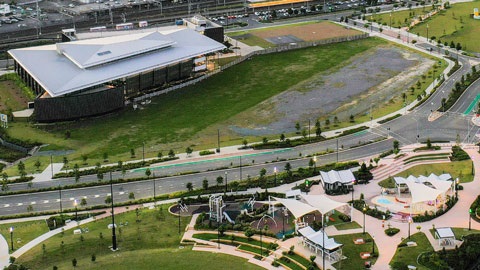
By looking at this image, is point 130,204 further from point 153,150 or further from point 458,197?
point 458,197

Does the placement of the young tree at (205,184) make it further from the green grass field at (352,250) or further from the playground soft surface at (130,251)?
the green grass field at (352,250)

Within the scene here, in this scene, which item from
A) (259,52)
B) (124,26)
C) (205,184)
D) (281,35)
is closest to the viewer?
(205,184)

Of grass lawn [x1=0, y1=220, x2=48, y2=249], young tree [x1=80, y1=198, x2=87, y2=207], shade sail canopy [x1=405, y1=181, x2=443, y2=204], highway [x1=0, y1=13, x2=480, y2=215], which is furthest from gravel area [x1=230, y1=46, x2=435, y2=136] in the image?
grass lawn [x1=0, y1=220, x2=48, y2=249]

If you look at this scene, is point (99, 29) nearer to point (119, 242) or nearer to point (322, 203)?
point (119, 242)

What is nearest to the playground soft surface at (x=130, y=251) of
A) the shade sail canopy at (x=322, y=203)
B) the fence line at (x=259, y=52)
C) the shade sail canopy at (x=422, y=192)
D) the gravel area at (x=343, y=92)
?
the shade sail canopy at (x=322, y=203)

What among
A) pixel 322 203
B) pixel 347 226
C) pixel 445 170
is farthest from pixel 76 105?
pixel 445 170

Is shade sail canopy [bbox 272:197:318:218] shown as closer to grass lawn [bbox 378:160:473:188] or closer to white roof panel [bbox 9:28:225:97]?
grass lawn [bbox 378:160:473:188]
